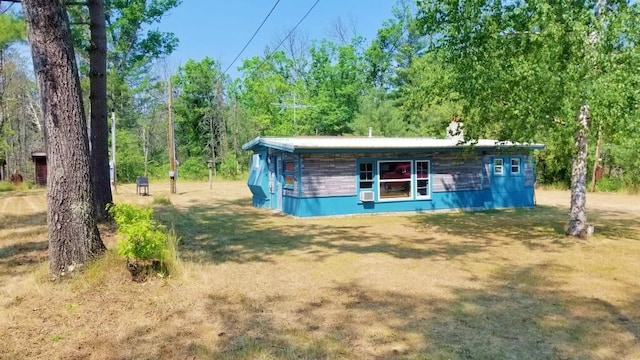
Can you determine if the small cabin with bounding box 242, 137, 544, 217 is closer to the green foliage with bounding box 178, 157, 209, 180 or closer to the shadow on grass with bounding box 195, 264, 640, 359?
the shadow on grass with bounding box 195, 264, 640, 359

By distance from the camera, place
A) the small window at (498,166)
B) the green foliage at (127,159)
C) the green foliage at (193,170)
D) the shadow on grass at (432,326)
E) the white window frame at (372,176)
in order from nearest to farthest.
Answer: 1. the shadow on grass at (432,326)
2. the white window frame at (372,176)
3. the small window at (498,166)
4. the green foliage at (127,159)
5. the green foliage at (193,170)

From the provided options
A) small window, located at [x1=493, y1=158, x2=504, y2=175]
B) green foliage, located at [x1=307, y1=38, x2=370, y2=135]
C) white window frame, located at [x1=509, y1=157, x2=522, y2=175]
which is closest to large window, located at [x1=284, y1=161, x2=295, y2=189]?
small window, located at [x1=493, y1=158, x2=504, y2=175]

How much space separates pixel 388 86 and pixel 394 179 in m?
30.4

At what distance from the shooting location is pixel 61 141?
5.89 meters

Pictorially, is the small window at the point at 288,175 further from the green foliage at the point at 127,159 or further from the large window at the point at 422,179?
the green foliage at the point at 127,159

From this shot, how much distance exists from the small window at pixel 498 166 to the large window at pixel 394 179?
3442 millimetres

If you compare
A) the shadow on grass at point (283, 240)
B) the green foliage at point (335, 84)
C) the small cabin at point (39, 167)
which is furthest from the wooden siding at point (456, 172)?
the small cabin at point (39, 167)

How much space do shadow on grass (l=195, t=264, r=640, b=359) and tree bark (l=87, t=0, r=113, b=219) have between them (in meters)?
6.58

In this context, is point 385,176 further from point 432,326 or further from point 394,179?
point 432,326

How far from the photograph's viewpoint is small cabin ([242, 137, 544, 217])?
44.7 feet

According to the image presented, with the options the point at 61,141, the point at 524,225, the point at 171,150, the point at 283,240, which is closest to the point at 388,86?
the point at 171,150

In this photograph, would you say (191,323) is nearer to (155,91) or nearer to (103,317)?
(103,317)

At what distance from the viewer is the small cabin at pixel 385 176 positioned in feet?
44.7

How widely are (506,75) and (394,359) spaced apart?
6311 millimetres
